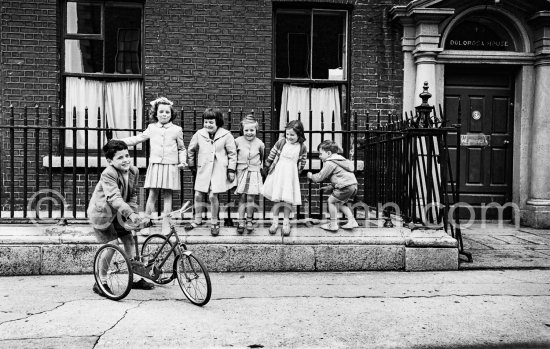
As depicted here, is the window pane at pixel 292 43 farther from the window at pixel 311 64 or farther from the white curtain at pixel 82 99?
the white curtain at pixel 82 99

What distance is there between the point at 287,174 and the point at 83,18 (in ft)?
15.1

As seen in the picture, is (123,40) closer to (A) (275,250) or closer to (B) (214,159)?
(B) (214,159)

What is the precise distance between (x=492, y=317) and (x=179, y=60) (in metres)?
6.03

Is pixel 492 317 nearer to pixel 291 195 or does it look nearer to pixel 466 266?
pixel 466 266

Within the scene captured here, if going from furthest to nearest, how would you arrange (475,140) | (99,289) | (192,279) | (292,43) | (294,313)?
(475,140) → (292,43) → (99,289) → (192,279) → (294,313)

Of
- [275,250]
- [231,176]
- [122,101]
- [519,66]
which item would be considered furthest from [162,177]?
[519,66]

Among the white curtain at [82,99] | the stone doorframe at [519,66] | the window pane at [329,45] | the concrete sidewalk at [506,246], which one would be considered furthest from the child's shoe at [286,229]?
the white curtain at [82,99]

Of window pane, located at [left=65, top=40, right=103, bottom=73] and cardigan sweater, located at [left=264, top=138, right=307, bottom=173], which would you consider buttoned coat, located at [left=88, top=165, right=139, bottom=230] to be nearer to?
cardigan sweater, located at [left=264, top=138, right=307, bottom=173]

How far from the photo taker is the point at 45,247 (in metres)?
6.06

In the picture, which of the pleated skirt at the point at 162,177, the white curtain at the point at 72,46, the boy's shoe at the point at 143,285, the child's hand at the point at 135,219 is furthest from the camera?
the white curtain at the point at 72,46

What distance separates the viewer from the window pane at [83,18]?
8.62 meters

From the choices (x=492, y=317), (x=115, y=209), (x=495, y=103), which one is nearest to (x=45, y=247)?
(x=115, y=209)

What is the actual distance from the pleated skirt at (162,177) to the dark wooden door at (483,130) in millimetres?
5018

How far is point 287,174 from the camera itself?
627 cm
